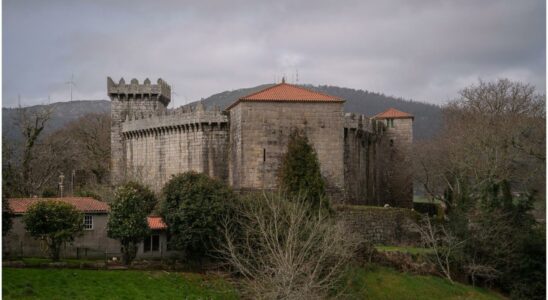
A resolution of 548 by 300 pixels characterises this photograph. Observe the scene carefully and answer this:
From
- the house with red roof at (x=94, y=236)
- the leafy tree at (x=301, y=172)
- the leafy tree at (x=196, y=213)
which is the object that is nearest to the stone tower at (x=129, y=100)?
the leafy tree at (x=301, y=172)

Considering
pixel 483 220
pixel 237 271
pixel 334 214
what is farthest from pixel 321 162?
pixel 237 271

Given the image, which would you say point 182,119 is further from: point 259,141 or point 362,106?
point 362,106

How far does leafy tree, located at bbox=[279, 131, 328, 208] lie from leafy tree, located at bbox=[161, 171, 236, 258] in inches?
249

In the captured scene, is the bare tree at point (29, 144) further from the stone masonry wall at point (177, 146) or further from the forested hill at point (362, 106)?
the forested hill at point (362, 106)

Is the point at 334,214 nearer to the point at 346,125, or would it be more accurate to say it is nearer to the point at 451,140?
the point at 346,125

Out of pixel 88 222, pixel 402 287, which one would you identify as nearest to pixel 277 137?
pixel 402 287

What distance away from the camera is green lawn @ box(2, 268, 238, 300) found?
28297 millimetres

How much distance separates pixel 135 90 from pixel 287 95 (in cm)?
2209

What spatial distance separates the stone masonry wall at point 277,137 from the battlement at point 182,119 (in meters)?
3.38

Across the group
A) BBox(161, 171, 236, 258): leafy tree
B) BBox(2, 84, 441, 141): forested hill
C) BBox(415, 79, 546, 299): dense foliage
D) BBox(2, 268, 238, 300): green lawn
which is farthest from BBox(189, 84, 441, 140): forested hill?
BBox(2, 268, 238, 300): green lawn

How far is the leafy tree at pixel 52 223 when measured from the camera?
3412 cm

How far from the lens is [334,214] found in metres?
41.9

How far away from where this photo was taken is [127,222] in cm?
3509

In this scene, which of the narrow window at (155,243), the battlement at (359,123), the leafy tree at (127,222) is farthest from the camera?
the battlement at (359,123)
